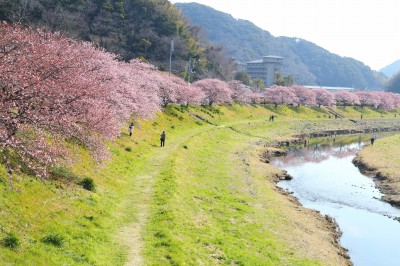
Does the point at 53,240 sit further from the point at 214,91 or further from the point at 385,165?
the point at 214,91

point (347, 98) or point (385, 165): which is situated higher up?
point (347, 98)

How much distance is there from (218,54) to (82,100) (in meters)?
150

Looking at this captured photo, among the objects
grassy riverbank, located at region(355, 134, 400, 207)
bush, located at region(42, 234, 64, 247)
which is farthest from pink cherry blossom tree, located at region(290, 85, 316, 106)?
bush, located at region(42, 234, 64, 247)

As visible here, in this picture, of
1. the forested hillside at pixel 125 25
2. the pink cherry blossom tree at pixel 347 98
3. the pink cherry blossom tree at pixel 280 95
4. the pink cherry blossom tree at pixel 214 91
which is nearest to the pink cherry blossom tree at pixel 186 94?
the pink cherry blossom tree at pixel 214 91

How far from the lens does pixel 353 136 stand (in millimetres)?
99312

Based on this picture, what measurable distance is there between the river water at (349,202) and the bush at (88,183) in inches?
733

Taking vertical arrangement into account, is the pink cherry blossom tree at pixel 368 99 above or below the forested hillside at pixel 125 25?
below

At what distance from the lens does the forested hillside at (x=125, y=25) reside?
97875 millimetres

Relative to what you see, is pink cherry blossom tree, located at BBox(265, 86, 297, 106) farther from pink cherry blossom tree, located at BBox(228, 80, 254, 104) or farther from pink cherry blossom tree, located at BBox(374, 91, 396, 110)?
pink cherry blossom tree, located at BBox(374, 91, 396, 110)

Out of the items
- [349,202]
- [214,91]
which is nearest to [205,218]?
[349,202]

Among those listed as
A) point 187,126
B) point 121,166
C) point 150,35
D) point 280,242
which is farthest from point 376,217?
point 150,35

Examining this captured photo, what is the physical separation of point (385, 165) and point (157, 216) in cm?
4245

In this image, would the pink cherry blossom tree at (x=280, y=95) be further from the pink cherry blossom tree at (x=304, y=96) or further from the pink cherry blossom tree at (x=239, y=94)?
the pink cherry blossom tree at (x=239, y=94)

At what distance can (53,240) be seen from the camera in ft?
53.9
